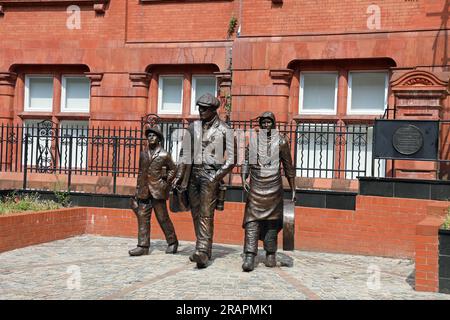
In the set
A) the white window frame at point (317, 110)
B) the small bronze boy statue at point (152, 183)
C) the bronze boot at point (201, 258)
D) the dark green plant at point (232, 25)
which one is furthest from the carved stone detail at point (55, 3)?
the bronze boot at point (201, 258)

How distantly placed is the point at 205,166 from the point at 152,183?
1313 millimetres

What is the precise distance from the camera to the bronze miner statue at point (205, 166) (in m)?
8.45

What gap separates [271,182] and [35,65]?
9.60 meters

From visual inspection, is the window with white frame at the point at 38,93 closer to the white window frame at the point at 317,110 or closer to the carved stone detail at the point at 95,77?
the carved stone detail at the point at 95,77

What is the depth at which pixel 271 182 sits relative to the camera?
861 cm

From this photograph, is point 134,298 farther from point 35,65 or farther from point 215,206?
point 35,65

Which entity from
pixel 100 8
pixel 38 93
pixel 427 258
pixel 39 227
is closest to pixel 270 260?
pixel 427 258

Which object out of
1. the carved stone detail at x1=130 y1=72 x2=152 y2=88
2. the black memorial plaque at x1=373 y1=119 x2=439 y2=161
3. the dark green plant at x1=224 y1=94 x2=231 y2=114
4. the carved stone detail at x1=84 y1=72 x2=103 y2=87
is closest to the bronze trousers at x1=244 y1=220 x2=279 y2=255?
the black memorial plaque at x1=373 y1=119 x2=439 y2=161

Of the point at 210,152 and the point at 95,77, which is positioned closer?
the point at 210,152

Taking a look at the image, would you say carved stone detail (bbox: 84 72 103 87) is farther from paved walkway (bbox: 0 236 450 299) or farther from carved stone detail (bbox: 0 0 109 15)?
paved walkway (bbox: 0 236 450 299)

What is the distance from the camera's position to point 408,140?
35.1 feet

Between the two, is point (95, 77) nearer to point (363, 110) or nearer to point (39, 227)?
point (39, 227)

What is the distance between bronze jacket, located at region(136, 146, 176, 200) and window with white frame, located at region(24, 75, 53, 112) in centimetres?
751

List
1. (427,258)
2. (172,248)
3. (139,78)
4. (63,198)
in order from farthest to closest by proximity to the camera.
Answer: (139,78) → (63,198) → (172,248) → (427,258)
